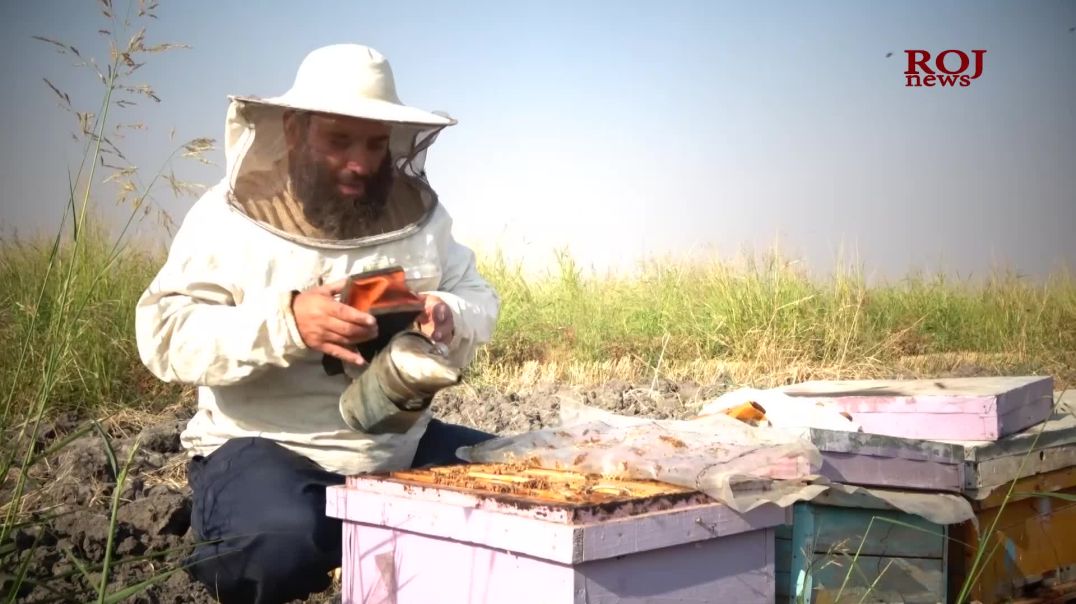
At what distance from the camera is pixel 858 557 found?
2.36 metres

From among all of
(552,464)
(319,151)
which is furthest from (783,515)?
(319,151)

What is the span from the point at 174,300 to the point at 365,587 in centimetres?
85

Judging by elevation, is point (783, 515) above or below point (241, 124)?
below

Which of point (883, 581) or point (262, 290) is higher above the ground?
point (262, 290)

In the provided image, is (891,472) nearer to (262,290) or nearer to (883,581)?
(883,581)

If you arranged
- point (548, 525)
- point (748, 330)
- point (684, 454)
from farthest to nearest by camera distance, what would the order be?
point (748, 330) → point (684, 454) → point (548, 525)

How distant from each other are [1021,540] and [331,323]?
6.21ft

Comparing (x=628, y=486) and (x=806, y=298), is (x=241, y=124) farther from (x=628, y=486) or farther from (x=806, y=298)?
(x=806, y=298)

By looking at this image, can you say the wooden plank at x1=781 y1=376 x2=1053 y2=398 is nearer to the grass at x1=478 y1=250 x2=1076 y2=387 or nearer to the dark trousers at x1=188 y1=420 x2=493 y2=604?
the dark trousers at x1=188 y1=420 x2=493 y2=604

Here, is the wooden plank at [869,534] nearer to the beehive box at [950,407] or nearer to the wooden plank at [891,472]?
→ the wooden plank at [891,472]

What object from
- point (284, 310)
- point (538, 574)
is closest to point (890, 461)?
point (538, 574)

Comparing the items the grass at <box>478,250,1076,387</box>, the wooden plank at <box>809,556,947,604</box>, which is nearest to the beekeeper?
the wooden plank at <box>809,556,947,604</box>

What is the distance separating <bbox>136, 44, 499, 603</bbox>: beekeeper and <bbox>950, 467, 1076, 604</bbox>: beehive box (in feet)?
4.34

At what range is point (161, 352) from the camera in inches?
93.6
